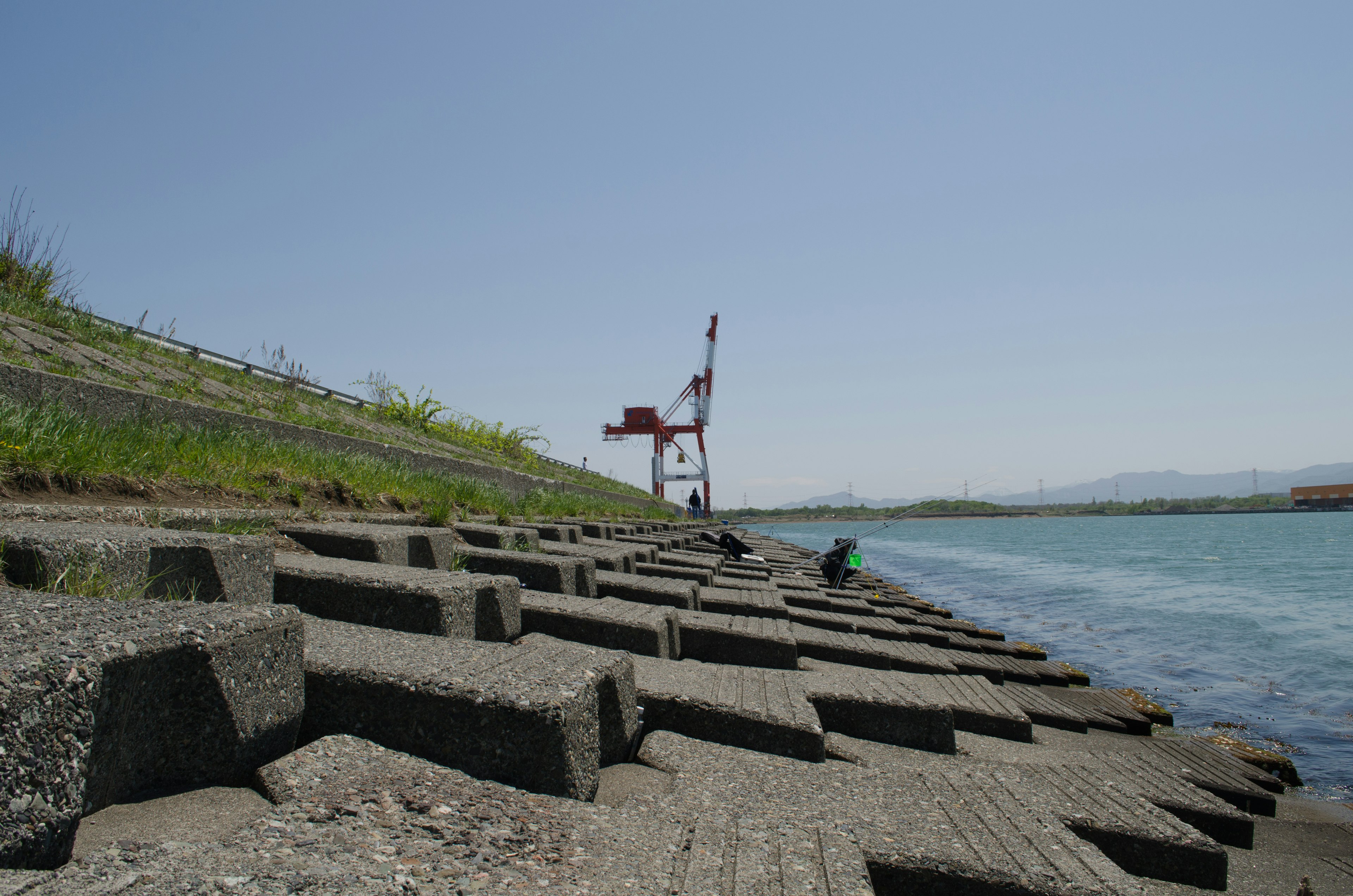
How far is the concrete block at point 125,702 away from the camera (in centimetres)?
92

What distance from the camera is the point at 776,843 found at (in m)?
1.41

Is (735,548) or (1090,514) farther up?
(735,548)

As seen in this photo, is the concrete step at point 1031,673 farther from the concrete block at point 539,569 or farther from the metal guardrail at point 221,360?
the metal guardrail at point 221,360

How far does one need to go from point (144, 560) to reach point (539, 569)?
175cm

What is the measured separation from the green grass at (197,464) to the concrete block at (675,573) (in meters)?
1.16

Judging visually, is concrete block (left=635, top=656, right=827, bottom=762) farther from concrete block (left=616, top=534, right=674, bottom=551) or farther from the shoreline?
the shoreline

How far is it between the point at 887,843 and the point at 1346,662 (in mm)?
11976

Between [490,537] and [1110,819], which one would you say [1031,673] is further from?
[490,537]

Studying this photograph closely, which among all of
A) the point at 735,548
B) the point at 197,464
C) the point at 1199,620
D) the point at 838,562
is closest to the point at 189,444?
the point at 197,464

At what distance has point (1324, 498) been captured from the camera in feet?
315

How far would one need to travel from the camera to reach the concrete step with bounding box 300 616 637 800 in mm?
1368

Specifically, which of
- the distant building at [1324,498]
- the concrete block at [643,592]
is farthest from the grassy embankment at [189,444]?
the distant building at [1324,498]

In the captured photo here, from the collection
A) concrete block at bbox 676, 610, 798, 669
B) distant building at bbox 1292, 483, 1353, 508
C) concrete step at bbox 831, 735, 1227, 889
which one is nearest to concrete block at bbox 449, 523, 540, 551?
concrete block at bbox 676, 610, 798, 669

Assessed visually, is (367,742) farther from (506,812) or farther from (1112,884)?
(1112,884)
